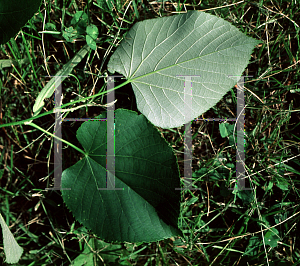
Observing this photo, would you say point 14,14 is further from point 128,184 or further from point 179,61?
point 128,184

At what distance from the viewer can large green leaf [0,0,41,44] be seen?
1051 millimetres

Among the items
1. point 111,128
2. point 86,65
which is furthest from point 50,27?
point 111,128

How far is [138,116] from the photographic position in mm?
1157

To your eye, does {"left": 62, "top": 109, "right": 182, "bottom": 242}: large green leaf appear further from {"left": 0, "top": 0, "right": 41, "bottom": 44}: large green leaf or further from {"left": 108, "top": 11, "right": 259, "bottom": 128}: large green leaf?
{"left": 0, "top": 0, "right": 41, "bottom": 44}: large green leaf

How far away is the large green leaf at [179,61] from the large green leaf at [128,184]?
0.41ft

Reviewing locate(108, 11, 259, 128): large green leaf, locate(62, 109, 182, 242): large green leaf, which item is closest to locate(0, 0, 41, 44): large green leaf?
locate(108, 11, 259, 128): large green leaf

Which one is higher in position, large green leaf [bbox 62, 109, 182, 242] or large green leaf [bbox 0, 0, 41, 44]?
large green leaf [bbox 0, 0, 41, 44]

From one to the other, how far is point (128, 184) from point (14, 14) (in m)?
0.80

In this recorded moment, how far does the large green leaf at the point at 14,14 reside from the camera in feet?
3.45

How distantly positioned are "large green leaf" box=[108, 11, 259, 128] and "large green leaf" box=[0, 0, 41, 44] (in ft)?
1.21

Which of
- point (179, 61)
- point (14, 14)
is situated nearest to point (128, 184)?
point (179, 61)

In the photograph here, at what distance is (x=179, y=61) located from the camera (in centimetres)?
118

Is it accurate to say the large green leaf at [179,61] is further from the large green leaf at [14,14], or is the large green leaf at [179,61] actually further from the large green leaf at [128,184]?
the large green leaf at [14,14]

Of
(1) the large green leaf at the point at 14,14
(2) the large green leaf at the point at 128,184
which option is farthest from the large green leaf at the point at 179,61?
(1) the large green leaf at the point at 14,14
